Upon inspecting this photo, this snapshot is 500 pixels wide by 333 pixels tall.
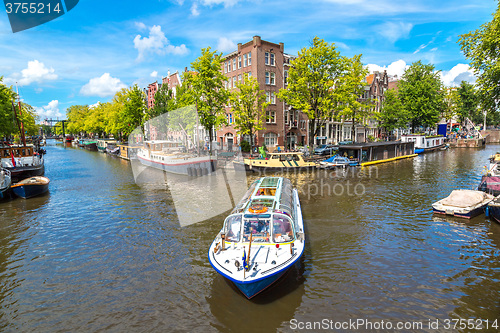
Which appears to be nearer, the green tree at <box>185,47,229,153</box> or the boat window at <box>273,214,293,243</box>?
the boat window at <box>273,214,293,243</box>

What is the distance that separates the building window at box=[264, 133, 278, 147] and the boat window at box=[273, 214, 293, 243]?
41.4m

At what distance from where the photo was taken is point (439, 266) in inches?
449

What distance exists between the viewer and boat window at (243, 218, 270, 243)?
1032cm

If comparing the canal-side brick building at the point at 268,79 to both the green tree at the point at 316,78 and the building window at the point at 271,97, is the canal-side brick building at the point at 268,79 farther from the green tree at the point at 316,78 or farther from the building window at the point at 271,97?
the green tree at the point at 316,78

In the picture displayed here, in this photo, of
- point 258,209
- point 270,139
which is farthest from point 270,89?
point 258,209

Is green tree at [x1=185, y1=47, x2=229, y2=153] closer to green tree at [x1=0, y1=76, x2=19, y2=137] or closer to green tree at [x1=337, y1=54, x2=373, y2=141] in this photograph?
green tree at [x1=337, y1=54, x2=373, y2=141]

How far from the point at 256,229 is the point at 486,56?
29526mm

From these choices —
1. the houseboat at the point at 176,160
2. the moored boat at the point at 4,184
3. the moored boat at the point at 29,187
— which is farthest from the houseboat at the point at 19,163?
the houseboat at the point at 176,160

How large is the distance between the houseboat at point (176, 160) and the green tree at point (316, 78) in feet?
56.5

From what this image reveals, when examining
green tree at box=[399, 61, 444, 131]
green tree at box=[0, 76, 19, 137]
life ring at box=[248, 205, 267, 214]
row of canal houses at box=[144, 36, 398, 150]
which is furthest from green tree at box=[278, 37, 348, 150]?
green tree at box=[0, 76, 19, 137]

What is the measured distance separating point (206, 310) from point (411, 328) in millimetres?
6458

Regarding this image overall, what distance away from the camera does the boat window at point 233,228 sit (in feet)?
34.1

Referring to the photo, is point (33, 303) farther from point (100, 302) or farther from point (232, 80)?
point (232, 80)

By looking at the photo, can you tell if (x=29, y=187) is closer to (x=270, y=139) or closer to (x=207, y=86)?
(x=207, y=86)
